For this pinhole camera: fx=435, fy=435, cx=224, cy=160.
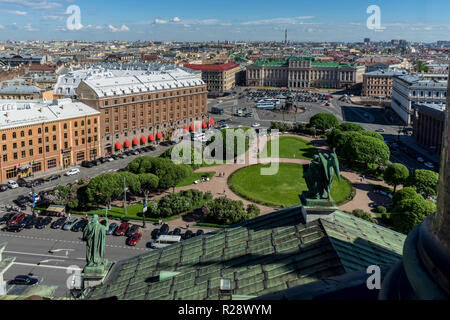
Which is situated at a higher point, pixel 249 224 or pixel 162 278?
pixel 249 224

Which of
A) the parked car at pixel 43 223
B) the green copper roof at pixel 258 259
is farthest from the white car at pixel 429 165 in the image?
the green copper roof at pixel 258 259

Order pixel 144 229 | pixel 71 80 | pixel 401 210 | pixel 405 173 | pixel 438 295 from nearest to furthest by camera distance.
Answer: pixel 438 295 < pixel 401 210 < pixel 144 229 < pixel 405 173 < pixel 71 80

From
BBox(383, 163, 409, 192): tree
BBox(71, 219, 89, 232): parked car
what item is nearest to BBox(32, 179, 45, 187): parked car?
BBox(71, 219, 89, 232): parked car

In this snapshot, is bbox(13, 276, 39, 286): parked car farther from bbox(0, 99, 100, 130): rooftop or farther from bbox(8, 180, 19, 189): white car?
bbox(0, 99, 100, 130): rooftop

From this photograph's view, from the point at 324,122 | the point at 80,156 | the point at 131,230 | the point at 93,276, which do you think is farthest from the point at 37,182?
the point at 324,122

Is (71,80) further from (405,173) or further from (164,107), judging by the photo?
(405,173)
